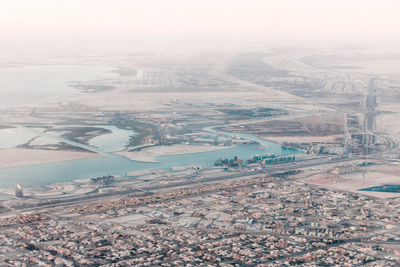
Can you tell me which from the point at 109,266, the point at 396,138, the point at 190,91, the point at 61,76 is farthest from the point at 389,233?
the point at 61,76

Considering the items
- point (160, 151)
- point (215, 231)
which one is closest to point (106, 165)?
point (160, 151)

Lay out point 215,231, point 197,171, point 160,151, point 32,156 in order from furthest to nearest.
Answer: point 160,151, point 32,156, point 197,171, point 215,231

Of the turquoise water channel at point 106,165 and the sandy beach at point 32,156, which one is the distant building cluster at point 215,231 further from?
the sandy beach at point 32,156

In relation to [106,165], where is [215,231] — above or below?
below

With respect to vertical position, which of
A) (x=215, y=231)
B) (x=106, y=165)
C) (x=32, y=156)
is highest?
(x=32, y=156)

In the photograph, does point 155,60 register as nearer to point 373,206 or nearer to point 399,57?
point 399,57

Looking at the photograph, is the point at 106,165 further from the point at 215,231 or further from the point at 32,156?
the point at 215,231

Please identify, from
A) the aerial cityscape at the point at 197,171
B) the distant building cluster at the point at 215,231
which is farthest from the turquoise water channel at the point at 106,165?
the distant building cluster at the point at 215,231

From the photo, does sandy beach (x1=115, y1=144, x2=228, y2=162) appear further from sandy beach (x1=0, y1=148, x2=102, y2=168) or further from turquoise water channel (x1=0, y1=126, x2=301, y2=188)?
sandy beach (x1=0, y1=148, x2=102, y2=168)
